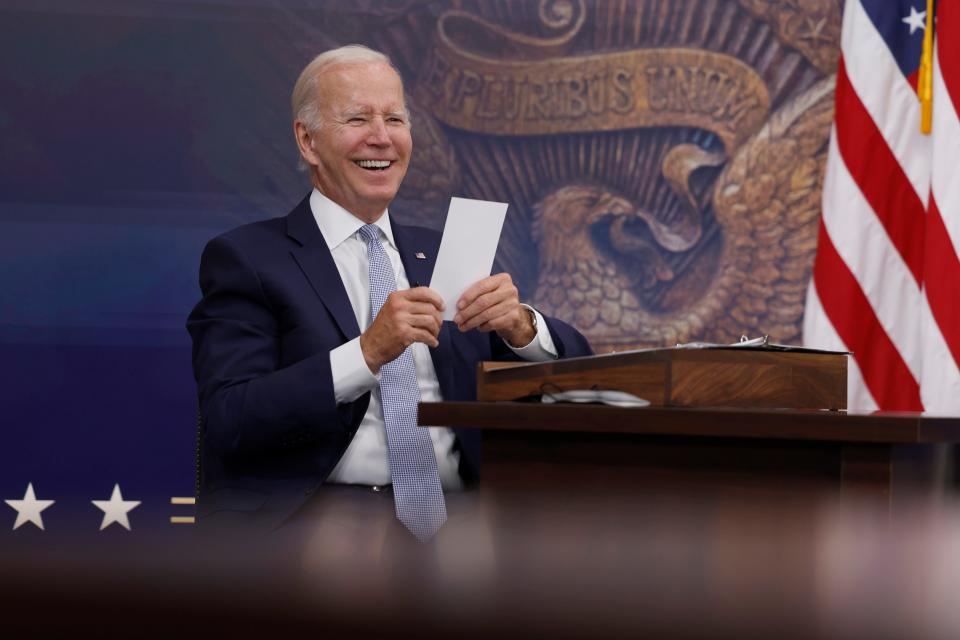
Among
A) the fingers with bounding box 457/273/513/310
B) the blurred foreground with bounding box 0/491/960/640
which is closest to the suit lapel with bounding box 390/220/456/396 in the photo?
the fingers with bounding box 457/273/513/310

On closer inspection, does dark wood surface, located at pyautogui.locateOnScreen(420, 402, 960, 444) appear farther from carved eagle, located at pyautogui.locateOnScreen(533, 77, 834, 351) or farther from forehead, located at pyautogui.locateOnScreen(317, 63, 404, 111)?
carved eagle, located at pyautogui.locateOnScreen(533, 77, 834, 351)

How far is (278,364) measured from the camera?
73.9 inches

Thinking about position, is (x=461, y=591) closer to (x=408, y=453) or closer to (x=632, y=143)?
(x=408, y=453)

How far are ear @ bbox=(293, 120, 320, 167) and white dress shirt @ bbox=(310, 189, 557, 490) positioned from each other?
64mm

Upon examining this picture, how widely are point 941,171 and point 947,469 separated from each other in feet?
7.01

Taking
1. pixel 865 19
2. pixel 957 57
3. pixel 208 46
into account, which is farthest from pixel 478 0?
pixel 957 57

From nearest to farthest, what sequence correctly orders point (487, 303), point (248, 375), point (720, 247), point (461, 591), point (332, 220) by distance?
point (461, 591), point (487, 303), point (248, 375), point (332, 220), point (720, 247)

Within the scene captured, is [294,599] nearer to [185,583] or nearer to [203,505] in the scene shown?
[185,583]

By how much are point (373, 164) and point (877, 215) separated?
181 cm

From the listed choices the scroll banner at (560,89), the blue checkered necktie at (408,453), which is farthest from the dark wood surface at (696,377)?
the scroll banner at (560,89)

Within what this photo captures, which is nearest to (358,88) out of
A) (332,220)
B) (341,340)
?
(332,220)

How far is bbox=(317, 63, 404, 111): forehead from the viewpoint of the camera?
6.77ft

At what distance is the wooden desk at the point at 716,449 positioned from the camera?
98 cm

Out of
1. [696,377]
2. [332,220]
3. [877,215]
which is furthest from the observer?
[877,215]
